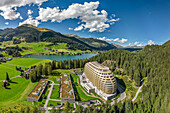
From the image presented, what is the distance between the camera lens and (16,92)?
69188mm

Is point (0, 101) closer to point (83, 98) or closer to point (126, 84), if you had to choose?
point (83, 98)

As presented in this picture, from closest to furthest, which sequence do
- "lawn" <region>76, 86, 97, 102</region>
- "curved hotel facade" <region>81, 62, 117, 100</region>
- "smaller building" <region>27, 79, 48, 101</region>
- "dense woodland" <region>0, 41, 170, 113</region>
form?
1. "dense woodland" <region>0, 41, 170, 113</region>
2. "smaller building" <region>27, 79, 48, 101</region>
3. "lawn" <region>76, 86, 97, 102</region>
4. "curved hotel facade" <region>81, 62, 117, 100</region>

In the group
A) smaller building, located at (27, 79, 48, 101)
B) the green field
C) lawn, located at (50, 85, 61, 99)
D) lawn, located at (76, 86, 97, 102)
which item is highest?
the green field

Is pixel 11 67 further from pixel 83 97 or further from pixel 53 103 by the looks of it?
pixel 83 97

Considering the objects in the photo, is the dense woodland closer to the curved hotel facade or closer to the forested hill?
the forested hill

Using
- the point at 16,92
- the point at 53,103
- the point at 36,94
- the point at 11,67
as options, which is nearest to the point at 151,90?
the point at 53,103

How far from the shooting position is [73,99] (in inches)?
2355

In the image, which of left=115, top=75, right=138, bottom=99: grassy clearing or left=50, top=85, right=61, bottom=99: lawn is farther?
left=115, top=75, right=138, bottom=99: grassy clearing

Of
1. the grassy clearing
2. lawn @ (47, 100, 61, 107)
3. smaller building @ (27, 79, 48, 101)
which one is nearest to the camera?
lawn @ (47, 100, 61, 107)

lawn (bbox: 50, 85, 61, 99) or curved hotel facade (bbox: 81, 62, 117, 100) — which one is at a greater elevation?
curved hotel facade (bbox: 81, 62, 117, 100)

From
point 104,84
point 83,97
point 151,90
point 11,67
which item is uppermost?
point 11,67

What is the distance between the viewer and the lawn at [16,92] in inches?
2285

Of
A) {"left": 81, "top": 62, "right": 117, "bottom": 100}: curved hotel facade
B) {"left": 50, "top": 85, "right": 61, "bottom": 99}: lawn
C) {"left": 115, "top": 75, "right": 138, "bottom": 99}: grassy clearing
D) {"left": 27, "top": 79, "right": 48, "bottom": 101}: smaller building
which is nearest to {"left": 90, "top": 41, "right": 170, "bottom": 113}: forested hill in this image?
{"left": 115, "top": 75, "right": 138, "bottom": 99}: grassy clearing

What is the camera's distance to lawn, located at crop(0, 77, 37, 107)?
58.0 meters
